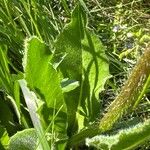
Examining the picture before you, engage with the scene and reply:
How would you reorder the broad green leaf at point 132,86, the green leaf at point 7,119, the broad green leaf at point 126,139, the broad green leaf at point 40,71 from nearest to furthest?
the broad green leaf at point 132,86 → the broad green leaf at point 126,139 → the broad green leaf at point 40,71 → the green leaf at point 7,119

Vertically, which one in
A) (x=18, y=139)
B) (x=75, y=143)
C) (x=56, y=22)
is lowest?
(x=75, y=143)

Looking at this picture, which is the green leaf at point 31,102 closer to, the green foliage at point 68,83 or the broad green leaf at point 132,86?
the green foliage at point 68,83

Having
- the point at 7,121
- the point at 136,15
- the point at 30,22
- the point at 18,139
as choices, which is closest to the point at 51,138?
the point at 18,139


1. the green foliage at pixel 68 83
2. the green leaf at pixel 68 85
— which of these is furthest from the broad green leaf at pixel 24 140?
the green leaf at pixel 68 85

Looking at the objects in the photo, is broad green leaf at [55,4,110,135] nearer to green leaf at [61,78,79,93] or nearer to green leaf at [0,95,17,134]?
green leaf at [61,78,79,93]

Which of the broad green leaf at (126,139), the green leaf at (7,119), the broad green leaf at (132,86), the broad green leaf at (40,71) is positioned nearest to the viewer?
the broad green leaf at (132,86)

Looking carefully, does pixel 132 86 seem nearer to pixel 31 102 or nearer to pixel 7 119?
pixel 31 102

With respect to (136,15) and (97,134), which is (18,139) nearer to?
(97,134)
